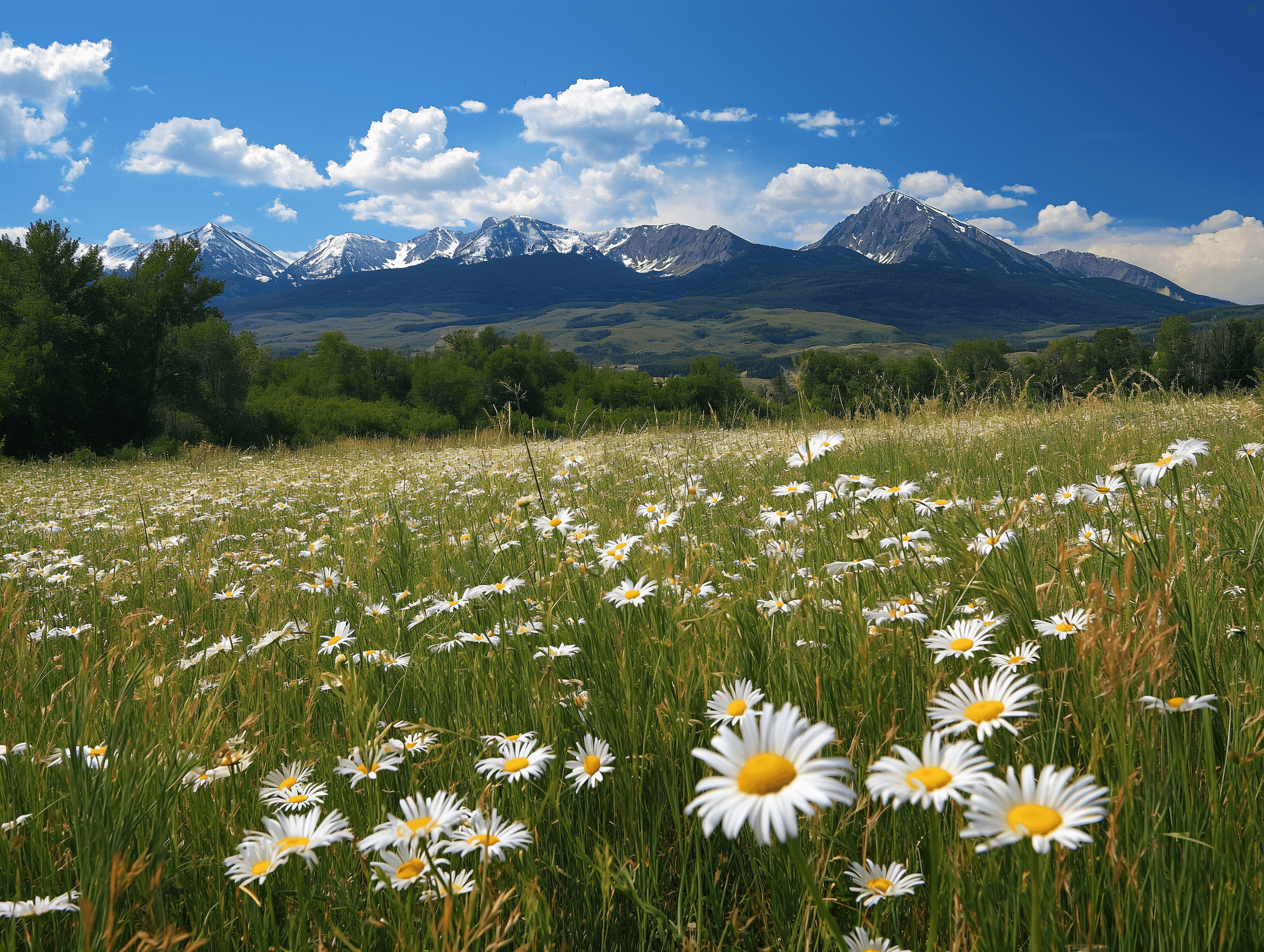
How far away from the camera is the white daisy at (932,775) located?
0.71 meters

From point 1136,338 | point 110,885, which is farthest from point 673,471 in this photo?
point 1136,338

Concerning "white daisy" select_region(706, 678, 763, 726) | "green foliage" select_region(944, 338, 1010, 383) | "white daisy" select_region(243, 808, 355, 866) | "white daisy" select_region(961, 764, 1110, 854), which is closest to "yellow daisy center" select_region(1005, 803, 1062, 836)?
→ "white daisy" select_region(961, 764, 1110, 854)

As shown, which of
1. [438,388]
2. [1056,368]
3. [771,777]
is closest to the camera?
[771,777]

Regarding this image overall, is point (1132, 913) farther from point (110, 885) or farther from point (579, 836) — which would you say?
point (110, 885)

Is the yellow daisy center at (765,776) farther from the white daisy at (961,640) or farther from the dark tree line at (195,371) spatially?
the dark tree line at (195,371)

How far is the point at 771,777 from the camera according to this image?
2.10 ft

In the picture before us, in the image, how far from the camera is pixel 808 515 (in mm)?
3191

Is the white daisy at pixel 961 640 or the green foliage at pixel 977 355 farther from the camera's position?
the green foliage at pixel 977 355

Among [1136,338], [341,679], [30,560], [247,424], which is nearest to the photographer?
[341,679]

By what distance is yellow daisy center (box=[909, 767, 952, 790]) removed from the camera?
748 millimetres

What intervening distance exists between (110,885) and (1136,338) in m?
64.6

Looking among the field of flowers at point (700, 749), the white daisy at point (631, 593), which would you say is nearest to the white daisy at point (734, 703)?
the field of flowers at point (700, 749)

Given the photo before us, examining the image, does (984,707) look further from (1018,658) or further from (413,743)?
(413,743)

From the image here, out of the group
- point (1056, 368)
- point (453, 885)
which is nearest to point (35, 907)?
point (453, 885)
